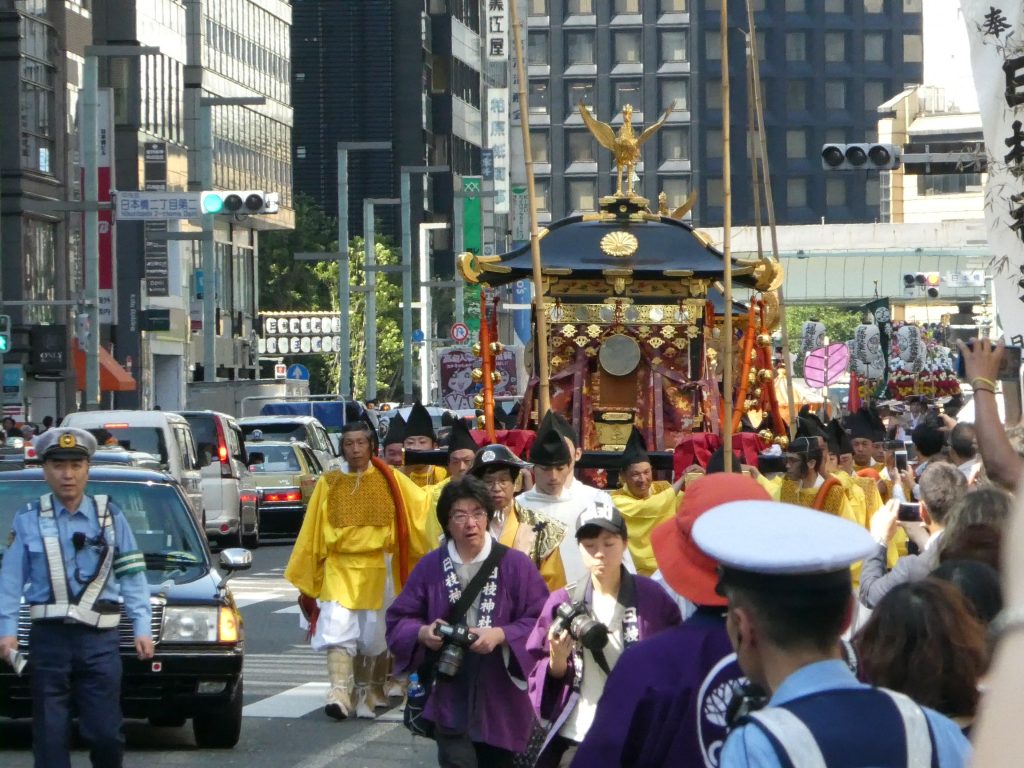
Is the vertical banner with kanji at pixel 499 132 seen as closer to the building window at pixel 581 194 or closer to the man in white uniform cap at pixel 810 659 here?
the building window at pixel 581 194

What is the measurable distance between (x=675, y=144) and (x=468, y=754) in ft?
400

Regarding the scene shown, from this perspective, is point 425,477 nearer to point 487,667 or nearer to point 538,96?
point 487,667

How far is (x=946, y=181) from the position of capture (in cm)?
11619

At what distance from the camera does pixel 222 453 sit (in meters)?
26.8

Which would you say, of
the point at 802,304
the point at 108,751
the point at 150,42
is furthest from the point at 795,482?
the point at 802,304

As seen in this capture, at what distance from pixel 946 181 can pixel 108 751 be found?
111364mm

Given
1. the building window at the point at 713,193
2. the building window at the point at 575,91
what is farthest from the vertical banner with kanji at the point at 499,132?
the building window at the point at 713,193

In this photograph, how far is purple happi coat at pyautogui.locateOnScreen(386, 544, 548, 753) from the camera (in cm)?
786

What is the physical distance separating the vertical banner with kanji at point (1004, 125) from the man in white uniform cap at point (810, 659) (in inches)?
160

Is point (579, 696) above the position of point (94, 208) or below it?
below

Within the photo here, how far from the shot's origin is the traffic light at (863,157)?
74.4 ft

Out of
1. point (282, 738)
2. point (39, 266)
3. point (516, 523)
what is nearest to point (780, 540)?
Answer: point (516, 523)

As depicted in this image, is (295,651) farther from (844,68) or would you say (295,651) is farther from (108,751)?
(844,68)

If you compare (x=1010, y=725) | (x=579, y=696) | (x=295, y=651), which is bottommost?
(x=295, y=651)
